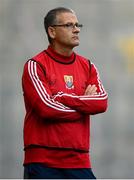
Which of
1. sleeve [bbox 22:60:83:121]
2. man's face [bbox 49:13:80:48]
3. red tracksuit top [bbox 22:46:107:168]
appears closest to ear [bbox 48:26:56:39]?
man's face [bbox 49:13:80:48]

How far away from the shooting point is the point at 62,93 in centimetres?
492

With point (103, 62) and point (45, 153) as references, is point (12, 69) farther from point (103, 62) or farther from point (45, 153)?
point (45, 153)

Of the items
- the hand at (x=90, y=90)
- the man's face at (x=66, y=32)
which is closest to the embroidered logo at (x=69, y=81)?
the hand at (x=90, y=90)

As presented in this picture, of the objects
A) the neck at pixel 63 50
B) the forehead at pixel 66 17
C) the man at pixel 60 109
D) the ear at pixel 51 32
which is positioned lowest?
the man at pixel 60 109

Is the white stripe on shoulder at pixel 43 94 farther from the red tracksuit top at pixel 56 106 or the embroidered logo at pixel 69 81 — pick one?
the embroidered logo at pixel 69 81

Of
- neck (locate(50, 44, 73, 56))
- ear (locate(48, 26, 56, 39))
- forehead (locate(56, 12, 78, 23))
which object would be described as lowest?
neck (locate(50, 44, 73, 56))

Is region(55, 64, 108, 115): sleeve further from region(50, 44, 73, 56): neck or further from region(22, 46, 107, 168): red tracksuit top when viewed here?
region(50, 44, 73, 56): neck

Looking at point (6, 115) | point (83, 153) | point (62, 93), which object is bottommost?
point (6, 115)

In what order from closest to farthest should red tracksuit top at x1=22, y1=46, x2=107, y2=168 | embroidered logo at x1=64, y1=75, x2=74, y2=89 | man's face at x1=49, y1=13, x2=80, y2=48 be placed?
red tracksuit top at x1=22, y1=46, x2=107, y2=168 < embroidered logo at x1=64, y1=75, x2=74, y2=89 < man's face at x1=49, y1=13, x2=80, y2=48

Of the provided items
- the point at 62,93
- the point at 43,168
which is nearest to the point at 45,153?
the point at 43,168

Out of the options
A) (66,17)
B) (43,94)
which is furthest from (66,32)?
(43,94)

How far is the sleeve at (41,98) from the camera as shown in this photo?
190 inches

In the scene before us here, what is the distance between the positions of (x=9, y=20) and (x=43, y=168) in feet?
10.1

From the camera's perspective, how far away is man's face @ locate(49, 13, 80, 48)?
5.08m
